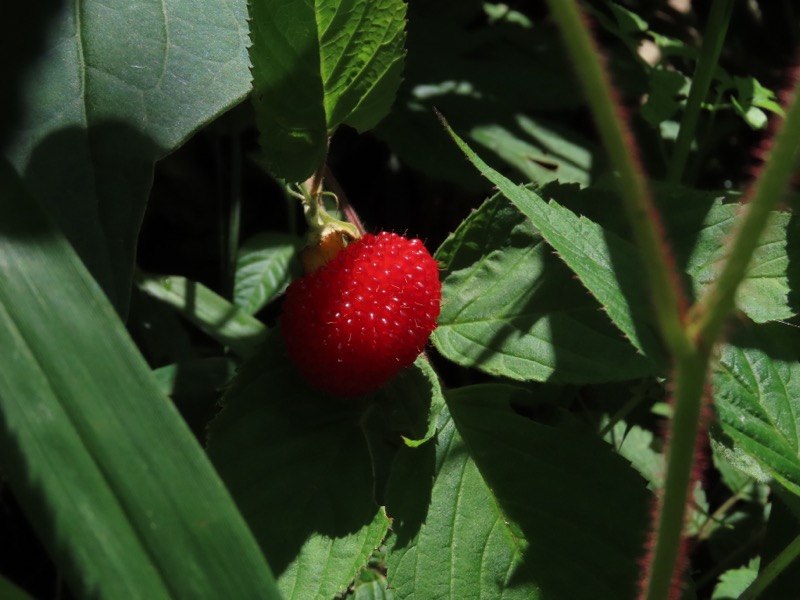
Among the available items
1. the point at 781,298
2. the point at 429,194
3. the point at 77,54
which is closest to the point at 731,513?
the point at 781,298

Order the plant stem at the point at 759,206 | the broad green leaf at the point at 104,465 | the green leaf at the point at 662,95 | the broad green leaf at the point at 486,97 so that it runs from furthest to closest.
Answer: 1. the broad green leaf at the point at 486,97
2. the green leaf at the point at 662,95
3. the broad green leaf at the point at 104,465
4. the plant stem at the point at 759,206

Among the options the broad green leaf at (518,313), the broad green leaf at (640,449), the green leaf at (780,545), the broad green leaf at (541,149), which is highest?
the broad green leaf at (518,313)

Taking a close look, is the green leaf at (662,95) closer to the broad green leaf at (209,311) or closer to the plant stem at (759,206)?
the broad green leaf at (209,311)

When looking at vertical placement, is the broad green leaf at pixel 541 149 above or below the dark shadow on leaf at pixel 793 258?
below

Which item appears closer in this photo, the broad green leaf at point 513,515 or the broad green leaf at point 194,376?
the broad green leaf at point 513,515

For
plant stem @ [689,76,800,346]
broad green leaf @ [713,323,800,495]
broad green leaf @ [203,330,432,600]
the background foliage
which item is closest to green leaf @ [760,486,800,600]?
the background foliage

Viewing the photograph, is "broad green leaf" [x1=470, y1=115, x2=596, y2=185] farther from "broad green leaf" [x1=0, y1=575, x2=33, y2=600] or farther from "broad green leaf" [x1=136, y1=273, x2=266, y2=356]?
"broad green leaf" [x1=0, y1=575, x2=33, y2=600]

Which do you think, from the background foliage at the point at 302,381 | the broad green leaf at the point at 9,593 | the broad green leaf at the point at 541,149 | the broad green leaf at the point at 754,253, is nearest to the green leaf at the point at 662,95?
the background foliage at the point at 302,381

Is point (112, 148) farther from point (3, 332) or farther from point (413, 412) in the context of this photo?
point (413, 412)
